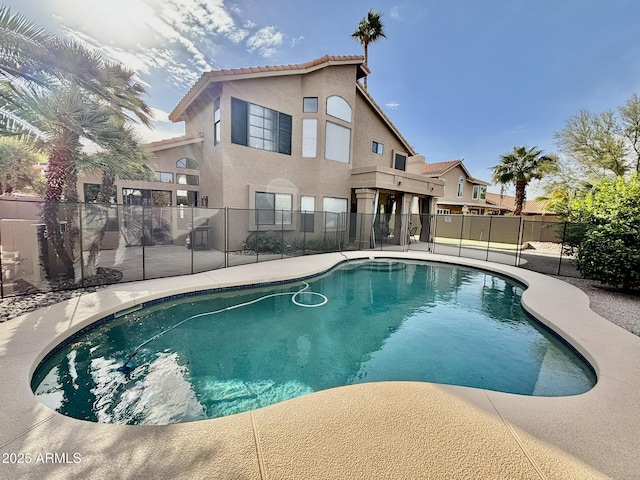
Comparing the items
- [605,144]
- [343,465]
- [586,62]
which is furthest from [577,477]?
[605,144]

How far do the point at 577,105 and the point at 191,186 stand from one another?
2231 cm

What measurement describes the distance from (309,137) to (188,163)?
19.0 ft

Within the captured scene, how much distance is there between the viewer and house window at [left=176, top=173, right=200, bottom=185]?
12641mm

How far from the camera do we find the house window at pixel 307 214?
43.1ft

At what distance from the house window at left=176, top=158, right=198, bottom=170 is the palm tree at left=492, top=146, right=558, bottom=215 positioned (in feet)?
66.1

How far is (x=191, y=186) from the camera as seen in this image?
42.3 ft

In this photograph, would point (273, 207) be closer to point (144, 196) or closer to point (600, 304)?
point (144, 196)

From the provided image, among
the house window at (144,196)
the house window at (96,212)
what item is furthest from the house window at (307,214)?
the house window at (96,212)

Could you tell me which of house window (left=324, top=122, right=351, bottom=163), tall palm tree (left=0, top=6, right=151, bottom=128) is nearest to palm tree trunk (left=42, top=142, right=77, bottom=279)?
tall palm tree (left=0, top=6, right=151, bottom=128)

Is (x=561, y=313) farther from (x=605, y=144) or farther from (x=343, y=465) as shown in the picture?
(x=605, y=144)

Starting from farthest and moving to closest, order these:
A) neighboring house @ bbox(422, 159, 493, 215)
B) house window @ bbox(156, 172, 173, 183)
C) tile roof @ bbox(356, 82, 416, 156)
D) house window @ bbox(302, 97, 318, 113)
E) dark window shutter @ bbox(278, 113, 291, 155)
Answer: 1. neighboring house @ bbox(422, 159, 493, 215)
2. tile roof @ bbox(356, 82, 416, 156)
3. house window @ bbox(302, 97, 318, 113)
4. dark window shutter @ bbox(278, 113, 291, 155)
5. house window @ bbox(156, 172, 173, 183)

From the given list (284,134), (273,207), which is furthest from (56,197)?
(284,134)

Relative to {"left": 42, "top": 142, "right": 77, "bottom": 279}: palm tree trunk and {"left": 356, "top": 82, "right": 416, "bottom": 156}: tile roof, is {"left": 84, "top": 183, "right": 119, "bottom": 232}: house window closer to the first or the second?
{"left": 42, "top": 142, "right": 77, "bottom": 279}: palm tree trunk

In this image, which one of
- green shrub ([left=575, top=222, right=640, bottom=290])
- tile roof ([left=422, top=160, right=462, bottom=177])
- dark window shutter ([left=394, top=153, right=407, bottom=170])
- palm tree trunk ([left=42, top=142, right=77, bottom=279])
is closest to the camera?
palm tree trunk ([left=42, top=142, right=77, bottom=279])
